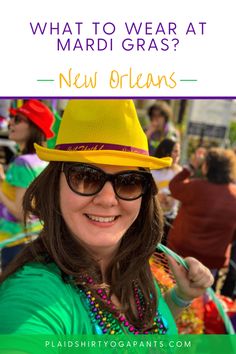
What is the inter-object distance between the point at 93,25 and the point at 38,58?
15 cm

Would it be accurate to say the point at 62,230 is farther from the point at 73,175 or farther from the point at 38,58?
the point at 38,58

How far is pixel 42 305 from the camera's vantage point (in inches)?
Answer: 33.7

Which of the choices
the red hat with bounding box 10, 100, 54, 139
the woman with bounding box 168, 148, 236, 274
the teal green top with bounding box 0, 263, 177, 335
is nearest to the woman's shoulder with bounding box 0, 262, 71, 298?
the teal green top with bounding box 0, 263, 177, 335

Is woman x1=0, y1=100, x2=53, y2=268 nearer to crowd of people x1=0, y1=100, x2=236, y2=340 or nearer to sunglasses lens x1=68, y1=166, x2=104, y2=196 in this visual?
crowd of people x1=0, y1=100, x2=236, y2=340

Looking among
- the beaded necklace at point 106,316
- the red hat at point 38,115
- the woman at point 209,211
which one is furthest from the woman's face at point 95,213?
the woman at point 209,211

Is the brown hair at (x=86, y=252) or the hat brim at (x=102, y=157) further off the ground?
the hat brim at (x=102, y=157)

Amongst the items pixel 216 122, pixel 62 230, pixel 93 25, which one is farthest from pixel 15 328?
pixel 216 122

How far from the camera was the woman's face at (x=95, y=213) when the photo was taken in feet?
3.23

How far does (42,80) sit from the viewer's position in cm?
→ 101

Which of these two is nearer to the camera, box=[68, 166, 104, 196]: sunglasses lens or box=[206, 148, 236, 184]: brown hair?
box=[68, 166, 104, 196]: sunglasses lens

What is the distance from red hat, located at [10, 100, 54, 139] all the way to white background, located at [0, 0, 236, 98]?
138 centimetres

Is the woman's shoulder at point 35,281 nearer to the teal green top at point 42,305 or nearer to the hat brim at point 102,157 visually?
the teal green top at point 42,305

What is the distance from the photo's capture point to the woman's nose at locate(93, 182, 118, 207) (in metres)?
0.98

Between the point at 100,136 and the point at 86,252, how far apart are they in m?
0.30
